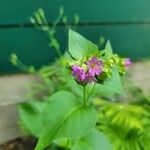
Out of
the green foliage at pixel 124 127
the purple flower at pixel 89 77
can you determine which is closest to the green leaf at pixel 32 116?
the green foliage at pixel 124 127

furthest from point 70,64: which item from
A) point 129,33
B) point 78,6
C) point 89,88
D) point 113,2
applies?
point 129,33

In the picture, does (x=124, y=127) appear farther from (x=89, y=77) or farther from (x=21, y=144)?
(x=89, y=77)

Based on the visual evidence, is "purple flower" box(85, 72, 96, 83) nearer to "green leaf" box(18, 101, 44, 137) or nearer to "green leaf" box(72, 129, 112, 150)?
"green leaf" box(72, 129, 112, 150)

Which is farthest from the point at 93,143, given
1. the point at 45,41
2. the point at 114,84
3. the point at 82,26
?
the point at 82,26

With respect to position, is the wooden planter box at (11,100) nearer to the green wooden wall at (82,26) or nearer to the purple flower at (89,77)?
the green wooden wall at (82,26)

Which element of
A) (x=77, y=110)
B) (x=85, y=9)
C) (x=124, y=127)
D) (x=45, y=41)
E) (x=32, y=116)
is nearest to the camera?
(x=77, y=110)

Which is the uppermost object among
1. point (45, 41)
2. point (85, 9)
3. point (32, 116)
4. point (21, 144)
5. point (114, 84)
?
point (85, 9)
